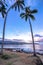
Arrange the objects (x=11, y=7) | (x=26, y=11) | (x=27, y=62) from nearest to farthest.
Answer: (x=27, y=62)
(x=11, y=7)
(x=26, y=11)

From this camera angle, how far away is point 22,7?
144 ft

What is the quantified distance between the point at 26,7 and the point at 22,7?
6.34ft

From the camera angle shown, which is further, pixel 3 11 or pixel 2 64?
pixel 3 11

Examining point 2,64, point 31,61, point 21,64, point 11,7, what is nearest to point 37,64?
point 31,61

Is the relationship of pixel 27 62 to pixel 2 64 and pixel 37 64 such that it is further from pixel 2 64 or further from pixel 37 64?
pixel 2 64

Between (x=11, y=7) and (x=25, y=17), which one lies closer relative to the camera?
(x=11, y=7)

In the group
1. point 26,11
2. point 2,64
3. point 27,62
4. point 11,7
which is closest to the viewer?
point 2,64

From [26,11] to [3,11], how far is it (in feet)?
17.1

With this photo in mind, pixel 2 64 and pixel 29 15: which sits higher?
pixel 29 15

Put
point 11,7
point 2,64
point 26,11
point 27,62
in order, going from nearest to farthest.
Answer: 1. point 2,64
2. point 27,62
3. point 11,7
4. point 26,11

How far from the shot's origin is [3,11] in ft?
145

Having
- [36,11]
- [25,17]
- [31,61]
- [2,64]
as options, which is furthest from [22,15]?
[2,64]

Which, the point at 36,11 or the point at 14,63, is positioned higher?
the point at 36,11

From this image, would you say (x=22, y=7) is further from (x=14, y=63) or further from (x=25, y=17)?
(x=14, y=63)
